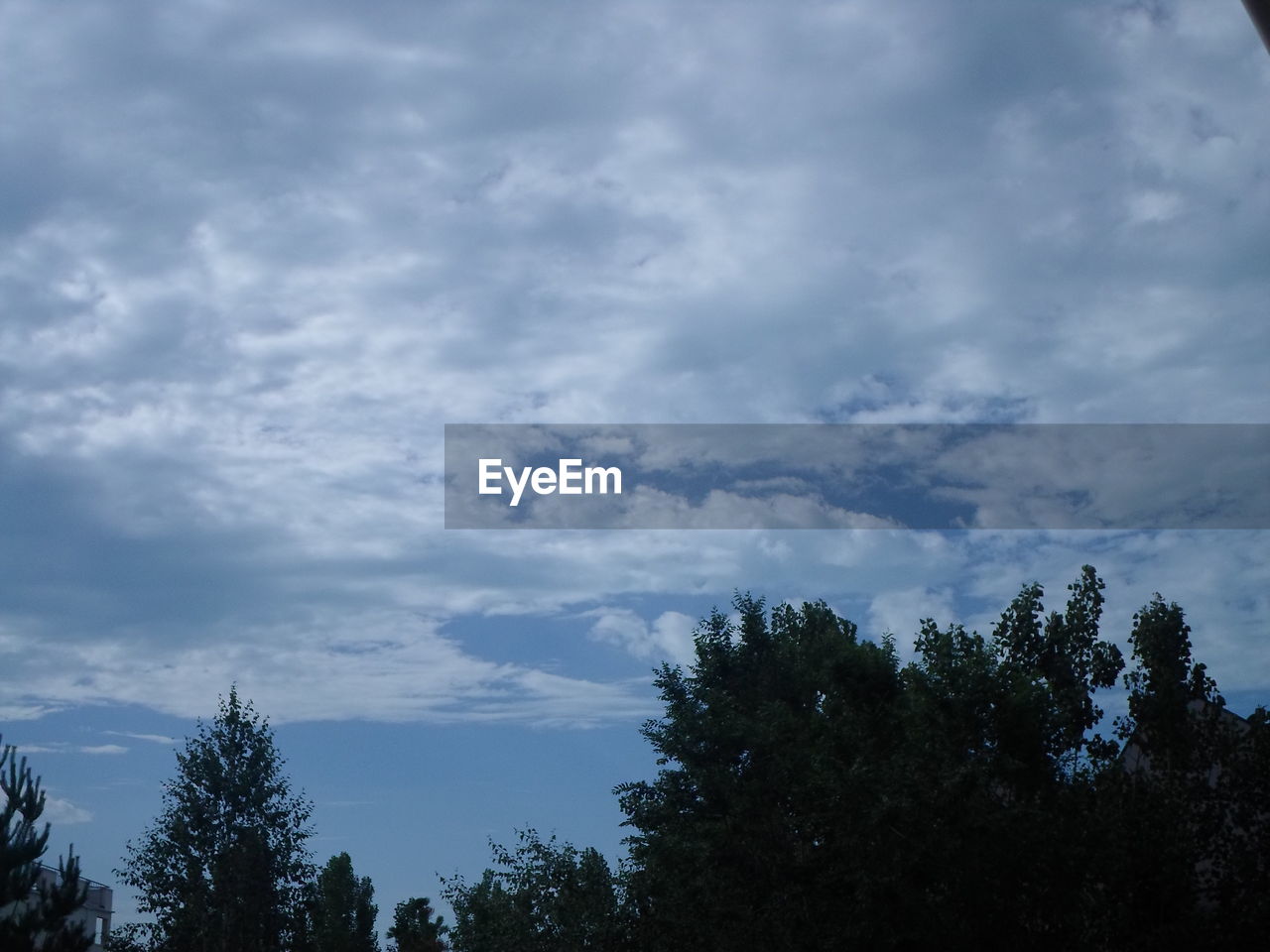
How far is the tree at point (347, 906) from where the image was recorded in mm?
93500

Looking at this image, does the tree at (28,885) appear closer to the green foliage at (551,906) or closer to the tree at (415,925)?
the green foliage at (551,906)

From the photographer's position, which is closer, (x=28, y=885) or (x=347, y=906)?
(x=28, y=885)

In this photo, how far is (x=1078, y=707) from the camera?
161ft

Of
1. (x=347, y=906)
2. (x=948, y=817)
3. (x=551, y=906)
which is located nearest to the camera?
(x=948, y=817)

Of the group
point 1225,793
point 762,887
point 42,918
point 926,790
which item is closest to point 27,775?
point 42,918

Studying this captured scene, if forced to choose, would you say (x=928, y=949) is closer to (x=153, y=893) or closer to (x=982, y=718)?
(x=982, y=718)

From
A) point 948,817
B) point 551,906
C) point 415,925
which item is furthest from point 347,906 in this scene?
point 948,817

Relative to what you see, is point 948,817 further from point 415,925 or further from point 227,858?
point 415,925

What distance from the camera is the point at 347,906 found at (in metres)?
99.5

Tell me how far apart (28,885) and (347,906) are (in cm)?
7058

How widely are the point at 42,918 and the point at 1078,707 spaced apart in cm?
3667

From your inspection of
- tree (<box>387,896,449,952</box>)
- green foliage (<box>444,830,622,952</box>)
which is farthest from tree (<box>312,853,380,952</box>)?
green foliage (<box>444,830,622,952</box>)

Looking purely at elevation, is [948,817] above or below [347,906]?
above

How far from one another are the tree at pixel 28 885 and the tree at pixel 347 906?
60.5 metres
